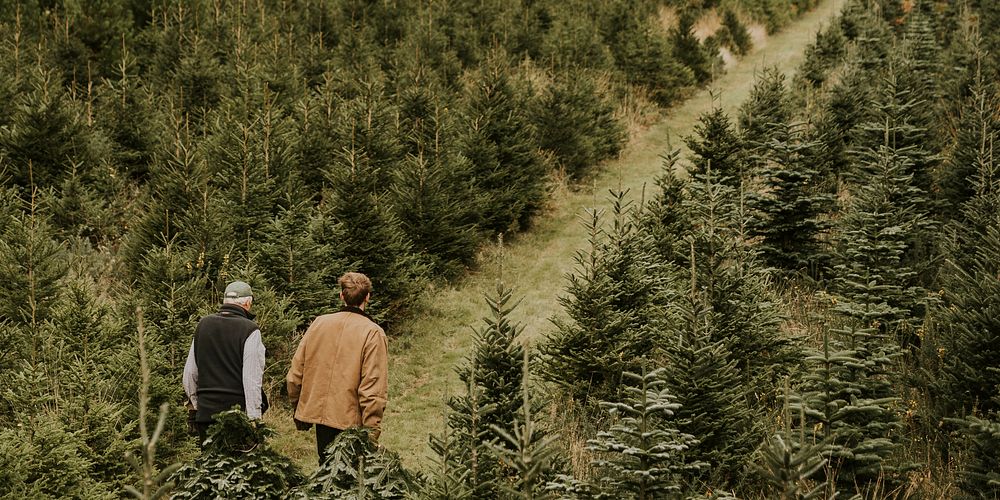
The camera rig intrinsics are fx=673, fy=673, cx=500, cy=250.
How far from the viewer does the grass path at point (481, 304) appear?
818 cm

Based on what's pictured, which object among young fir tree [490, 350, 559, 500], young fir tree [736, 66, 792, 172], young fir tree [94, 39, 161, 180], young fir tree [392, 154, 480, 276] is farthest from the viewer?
young fir tree [94, 39, 161, 180]

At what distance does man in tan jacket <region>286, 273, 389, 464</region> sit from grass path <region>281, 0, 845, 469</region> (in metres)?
0.63

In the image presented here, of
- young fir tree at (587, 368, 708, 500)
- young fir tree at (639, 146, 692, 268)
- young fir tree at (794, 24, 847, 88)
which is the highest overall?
young fir tree at (794, 24, 847, 88)

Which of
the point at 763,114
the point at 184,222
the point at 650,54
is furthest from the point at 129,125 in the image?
the point at 650,54

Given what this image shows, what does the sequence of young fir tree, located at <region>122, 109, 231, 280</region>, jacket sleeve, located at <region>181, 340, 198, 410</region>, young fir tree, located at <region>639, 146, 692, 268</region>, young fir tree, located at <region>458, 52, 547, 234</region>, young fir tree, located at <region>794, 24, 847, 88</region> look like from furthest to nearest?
1. young fir tree, located at <region>794, 24, 847, 88</region>
2. young fir tree, located at <region>458, 52, 547, 234</region>
3. young fir tree, located at <region>639, 146, 692, 268</region>
4. young fir tree, located at <region>122, 109, 231, 280</region>
5. jacket sleeve, located at <region>181, 340, 198, 410</region>

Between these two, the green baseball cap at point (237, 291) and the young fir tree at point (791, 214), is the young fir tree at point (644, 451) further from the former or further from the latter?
the young fir tree at point (791, 214)

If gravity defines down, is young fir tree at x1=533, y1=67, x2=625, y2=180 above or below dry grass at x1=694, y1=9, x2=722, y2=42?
below

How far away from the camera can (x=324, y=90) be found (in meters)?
13.2

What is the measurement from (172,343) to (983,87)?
14698 millimetres

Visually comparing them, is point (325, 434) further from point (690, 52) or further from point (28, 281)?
point (690, 52)

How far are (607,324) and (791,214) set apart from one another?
4411 millimetres

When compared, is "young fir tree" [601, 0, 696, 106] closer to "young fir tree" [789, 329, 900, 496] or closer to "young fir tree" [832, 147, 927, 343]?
"young fir tree" [832, 147, 927, 343]

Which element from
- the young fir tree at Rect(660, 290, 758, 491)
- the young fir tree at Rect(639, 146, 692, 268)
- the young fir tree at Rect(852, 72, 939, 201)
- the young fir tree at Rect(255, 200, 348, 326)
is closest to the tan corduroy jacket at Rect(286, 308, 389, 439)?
the young fir tree at Rect(660, 290, 758, 491)

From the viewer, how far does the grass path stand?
8180 millimetres
